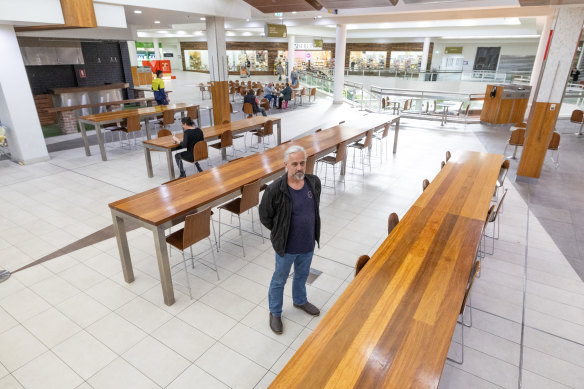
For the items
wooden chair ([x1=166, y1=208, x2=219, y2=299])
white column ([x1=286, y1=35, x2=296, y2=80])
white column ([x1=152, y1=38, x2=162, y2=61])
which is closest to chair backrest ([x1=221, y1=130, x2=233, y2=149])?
wooden chair ([x1=166, y1=208, x2=219, y2=299])

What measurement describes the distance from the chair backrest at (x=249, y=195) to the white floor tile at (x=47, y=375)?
2.16 meters

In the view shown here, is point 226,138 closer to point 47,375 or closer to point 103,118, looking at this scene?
point 103,118

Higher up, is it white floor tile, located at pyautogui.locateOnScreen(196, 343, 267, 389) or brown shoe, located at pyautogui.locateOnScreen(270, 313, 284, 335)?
brown shoe, located at pyautogui.locateOnScreen(270, 313, 284, 335)

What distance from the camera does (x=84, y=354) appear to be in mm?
2766

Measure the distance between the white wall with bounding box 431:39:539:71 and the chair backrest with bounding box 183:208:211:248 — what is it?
2359 centimetres

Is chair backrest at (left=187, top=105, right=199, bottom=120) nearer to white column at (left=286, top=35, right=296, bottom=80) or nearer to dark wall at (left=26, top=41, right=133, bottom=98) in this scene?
dark wall at (left=26, top=41, right=133, bottom=98)

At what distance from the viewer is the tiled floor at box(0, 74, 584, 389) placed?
103 inches

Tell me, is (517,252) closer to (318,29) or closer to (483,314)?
(483,314)

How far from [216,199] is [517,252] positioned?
3.74 meters

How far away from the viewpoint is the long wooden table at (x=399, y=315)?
1.57m

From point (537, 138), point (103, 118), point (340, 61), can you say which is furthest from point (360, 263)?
point (340, 61)

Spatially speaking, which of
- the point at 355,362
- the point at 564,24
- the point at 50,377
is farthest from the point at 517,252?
the point at 50,377

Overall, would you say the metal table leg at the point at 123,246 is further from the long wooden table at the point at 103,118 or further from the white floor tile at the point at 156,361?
the long wooden table at the point at 103,118

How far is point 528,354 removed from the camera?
2752mm
